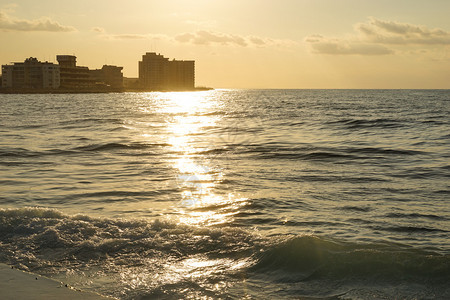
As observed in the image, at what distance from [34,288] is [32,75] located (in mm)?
203696

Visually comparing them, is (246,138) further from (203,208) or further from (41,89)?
(41,89)

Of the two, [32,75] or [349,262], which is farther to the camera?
[32,75]

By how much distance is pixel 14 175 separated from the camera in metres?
15.5

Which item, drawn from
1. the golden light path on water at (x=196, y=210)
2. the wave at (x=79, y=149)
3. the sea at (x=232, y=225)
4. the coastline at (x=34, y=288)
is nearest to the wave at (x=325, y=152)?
the sea at (x=232, y=225)

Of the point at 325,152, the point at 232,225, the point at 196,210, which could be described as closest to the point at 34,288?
the point at 232,225

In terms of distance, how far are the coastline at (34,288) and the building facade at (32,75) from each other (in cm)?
19794

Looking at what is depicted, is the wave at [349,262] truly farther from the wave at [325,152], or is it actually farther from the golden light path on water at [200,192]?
the wave at [325,152]

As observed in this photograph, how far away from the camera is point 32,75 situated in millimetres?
194250

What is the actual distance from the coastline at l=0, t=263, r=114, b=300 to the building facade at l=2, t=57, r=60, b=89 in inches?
7793

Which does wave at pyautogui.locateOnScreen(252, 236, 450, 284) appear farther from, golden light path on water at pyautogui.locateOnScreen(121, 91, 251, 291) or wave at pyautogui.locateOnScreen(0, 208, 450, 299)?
golden light path on water at pyautogui.locateOnScreen(121, 91, 251, 291)

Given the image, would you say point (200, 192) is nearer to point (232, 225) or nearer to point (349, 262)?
point (232, 225)

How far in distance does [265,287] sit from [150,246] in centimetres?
228

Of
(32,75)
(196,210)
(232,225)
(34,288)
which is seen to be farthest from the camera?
(32,75)

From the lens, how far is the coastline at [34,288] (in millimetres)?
5855
